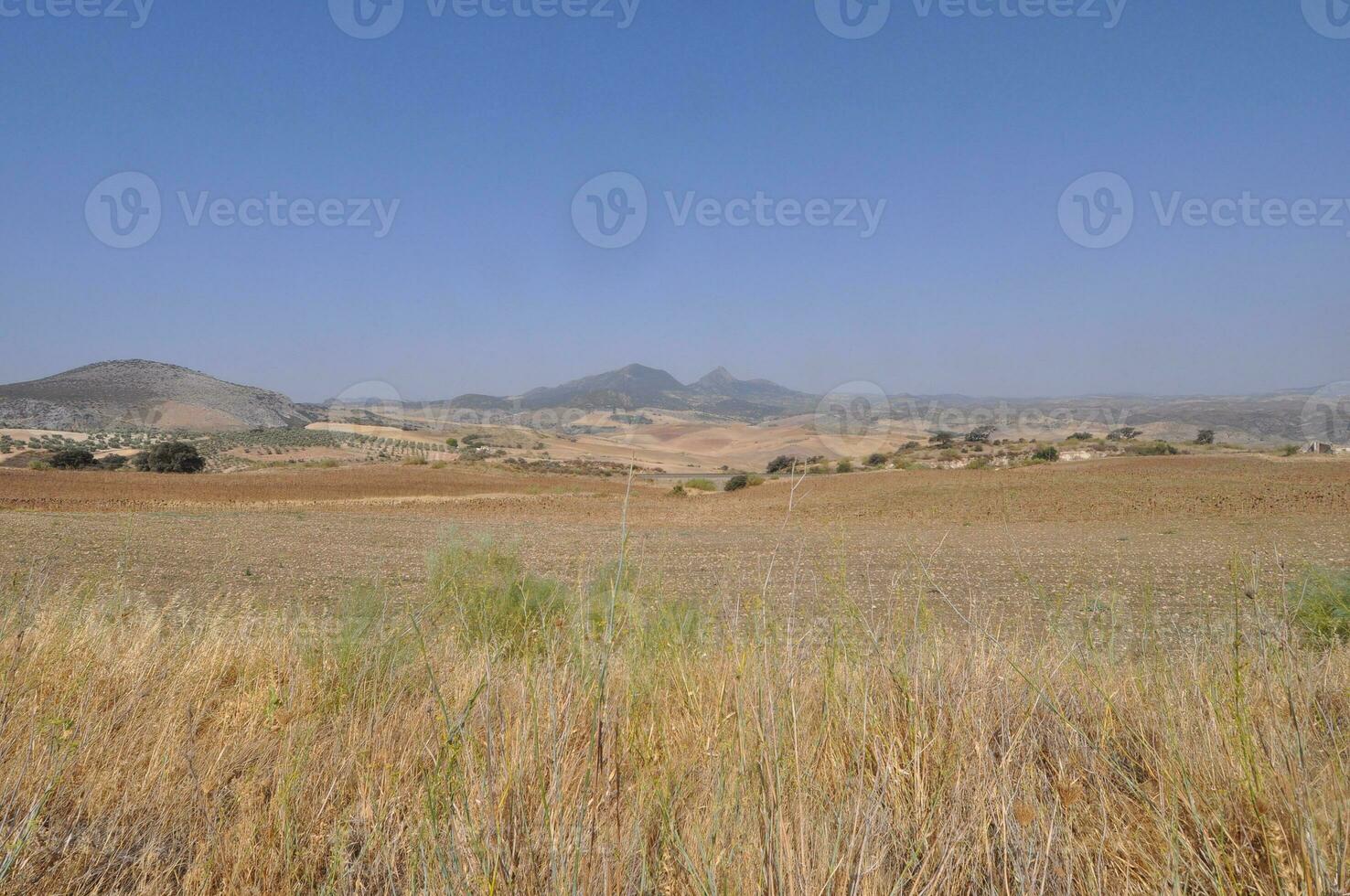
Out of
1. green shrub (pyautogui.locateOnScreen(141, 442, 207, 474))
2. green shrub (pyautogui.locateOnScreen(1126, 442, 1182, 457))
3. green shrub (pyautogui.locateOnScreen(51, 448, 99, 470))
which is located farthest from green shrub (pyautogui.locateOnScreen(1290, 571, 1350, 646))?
green shrub (pyautogui.locateOnScreen(51, 448, 99, 470))

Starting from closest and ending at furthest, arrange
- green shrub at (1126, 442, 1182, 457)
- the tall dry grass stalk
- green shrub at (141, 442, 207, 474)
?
the tall dry grass stalk < green shrub at (141, 442, 207, 474) < green shrub at (1126, 442, 1182, 457)

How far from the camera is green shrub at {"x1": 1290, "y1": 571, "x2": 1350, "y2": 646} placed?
643 centimetres

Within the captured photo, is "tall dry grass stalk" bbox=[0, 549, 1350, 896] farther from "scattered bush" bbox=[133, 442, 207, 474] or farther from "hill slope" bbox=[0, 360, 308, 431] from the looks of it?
"hill slope" bbox=[0, 360, 308, 431]

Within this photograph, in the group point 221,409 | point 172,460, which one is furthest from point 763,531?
point 221,409

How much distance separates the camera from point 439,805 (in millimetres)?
2473

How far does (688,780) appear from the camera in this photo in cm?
274

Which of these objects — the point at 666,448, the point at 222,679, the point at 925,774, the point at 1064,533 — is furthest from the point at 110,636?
the point at 666,448

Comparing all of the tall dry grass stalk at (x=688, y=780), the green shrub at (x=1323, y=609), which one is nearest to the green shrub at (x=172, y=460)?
the tall dry grass stalk at (x=688, y=780)

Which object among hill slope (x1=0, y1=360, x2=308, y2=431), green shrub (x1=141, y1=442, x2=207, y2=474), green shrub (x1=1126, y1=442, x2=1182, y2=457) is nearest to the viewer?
green shrub (x1=141, y1=442, x2=207, y2=474)

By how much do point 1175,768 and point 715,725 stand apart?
1609 mm

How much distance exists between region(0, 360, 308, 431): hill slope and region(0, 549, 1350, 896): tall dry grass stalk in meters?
84.4

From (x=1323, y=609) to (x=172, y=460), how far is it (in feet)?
173

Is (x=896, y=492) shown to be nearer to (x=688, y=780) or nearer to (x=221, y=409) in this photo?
(x=688, y=780)

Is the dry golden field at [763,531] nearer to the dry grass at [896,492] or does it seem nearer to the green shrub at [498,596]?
the dry grass at [896,492]
